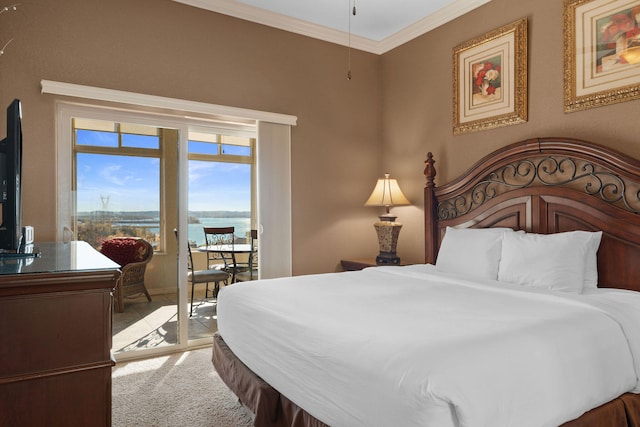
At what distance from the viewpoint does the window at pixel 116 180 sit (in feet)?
10.6

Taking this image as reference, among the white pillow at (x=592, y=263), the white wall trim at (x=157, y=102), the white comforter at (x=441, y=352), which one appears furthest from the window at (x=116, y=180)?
the white pillow at (x=592, y=263)

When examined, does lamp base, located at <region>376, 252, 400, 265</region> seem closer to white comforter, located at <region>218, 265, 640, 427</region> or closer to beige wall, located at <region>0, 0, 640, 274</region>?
beige wall, located at <region>0, 0, 640, 274</region>

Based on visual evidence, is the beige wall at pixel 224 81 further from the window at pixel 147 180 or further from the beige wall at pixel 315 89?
the window at pixel 147 180

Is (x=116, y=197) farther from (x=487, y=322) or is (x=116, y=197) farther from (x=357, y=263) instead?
(x=487, y=322)

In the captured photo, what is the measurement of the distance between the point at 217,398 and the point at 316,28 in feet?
11.1

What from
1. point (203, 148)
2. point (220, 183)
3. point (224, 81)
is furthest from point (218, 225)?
point (224, 81)

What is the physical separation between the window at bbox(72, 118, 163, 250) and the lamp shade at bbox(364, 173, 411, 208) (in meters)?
2.00

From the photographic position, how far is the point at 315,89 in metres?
4.20

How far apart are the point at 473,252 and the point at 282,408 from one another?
1749 millimetres

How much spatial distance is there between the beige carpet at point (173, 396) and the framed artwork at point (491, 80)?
9.35 feet

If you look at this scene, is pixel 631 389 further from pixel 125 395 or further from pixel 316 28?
pixel 316 28

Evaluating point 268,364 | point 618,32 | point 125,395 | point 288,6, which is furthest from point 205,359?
point 618,32

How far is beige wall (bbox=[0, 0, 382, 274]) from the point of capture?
2947 mm

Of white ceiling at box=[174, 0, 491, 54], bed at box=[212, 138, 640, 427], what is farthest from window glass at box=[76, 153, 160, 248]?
white ceiling at box=[174, 0, 491, 54]
